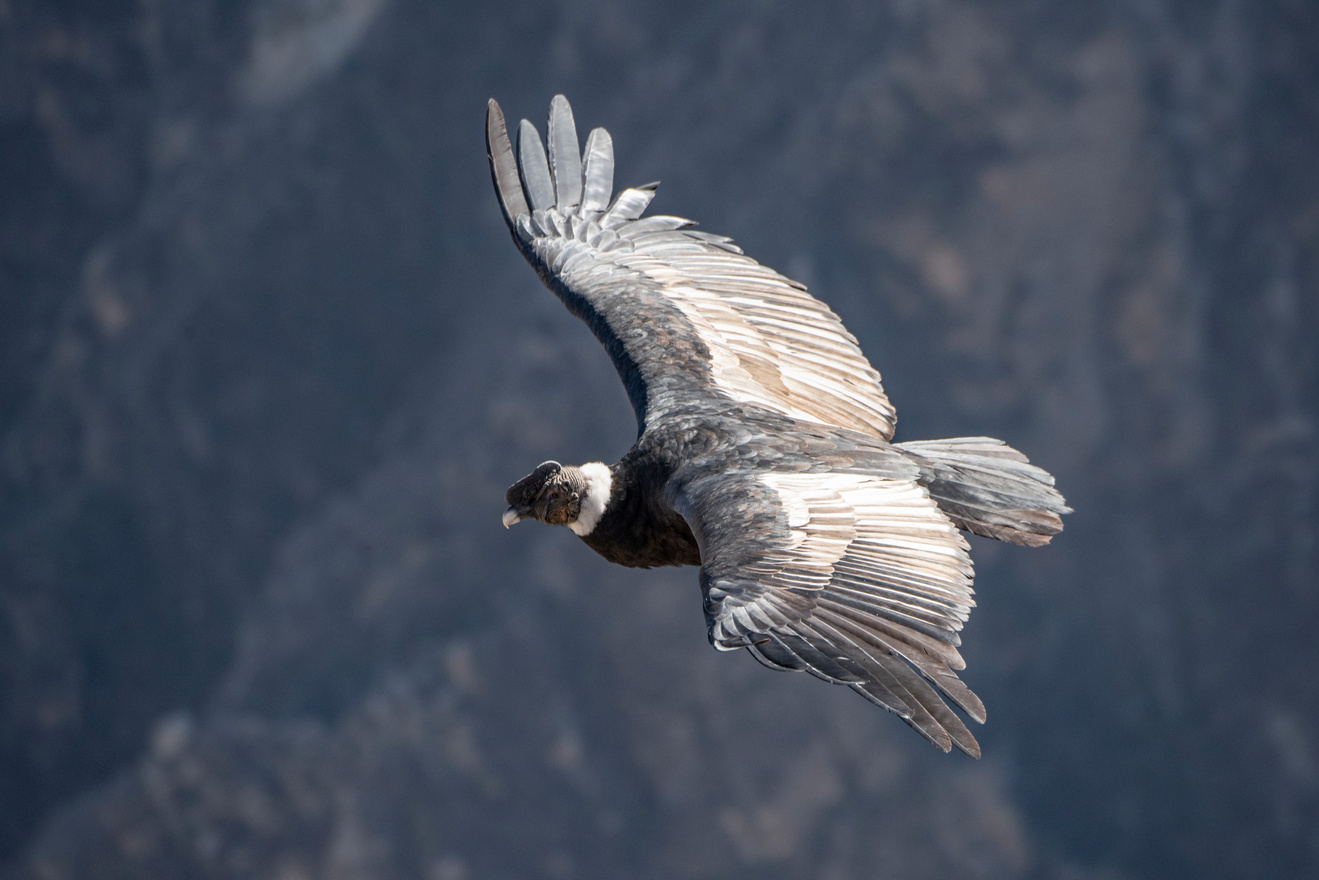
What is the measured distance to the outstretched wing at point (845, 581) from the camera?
A: 6.43 meters

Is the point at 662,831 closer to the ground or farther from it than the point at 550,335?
closer to the ground

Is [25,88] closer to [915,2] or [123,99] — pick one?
[123,99]

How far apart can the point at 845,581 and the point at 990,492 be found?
2165 mm

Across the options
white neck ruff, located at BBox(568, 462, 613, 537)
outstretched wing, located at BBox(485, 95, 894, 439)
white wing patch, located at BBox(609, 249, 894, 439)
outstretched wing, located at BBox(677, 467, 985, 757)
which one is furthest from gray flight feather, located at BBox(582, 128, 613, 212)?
outstretched wing, located at BBox(677, 467, 985, 757)

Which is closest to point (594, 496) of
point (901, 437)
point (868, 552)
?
point (868, 552)

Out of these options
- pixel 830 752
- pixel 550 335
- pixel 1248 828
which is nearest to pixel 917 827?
pixel 830 752

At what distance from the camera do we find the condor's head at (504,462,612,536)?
9586mm

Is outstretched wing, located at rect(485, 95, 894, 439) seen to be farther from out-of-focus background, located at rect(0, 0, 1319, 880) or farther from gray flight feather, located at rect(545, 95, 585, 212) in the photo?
out-of-focus background, located at rect(0, 0, 1319, 880)

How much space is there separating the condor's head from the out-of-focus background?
6135 centimetres

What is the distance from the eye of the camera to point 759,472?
28.3 feet

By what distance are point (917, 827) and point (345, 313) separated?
4936 cm

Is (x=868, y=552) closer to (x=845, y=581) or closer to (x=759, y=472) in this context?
(x=845, y=581)

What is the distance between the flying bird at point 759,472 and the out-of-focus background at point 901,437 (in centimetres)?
5982

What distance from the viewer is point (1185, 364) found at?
76312 millimetres
